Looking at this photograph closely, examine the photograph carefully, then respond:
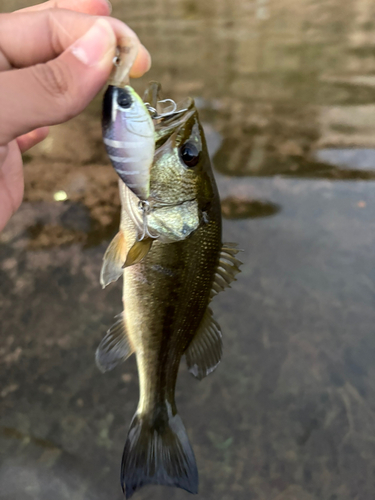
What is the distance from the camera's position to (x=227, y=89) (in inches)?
96.7

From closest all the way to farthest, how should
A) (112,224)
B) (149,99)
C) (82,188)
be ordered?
(149,99)
(112,224)
(82,188)

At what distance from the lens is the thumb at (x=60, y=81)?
1.89ft

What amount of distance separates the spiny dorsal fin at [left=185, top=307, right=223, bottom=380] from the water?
39 centimetres

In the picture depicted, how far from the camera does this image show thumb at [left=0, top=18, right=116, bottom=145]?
577 mm

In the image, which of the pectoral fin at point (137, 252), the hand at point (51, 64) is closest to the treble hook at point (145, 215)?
the pectoral fin at point (137, 252)

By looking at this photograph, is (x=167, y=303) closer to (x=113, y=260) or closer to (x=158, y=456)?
(x=113, y=260)

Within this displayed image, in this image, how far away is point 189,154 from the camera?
2.55 feet

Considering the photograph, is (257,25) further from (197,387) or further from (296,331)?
(197,387)

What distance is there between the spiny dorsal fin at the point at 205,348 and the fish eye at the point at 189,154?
0.46 meters

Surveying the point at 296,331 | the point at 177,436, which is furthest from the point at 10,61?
the point at 296,331

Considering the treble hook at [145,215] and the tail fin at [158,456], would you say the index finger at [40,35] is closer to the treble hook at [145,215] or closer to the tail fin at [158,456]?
the treble hook at [145,215]

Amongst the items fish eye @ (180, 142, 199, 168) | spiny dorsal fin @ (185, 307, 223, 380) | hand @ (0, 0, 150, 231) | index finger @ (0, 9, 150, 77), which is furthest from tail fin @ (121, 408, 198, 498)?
index finger @ (0, 9, 150, 77)

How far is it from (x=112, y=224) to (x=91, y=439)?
978 mm

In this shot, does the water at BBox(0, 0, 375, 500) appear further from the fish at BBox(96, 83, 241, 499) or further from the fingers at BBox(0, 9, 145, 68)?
the fingers at BBox(0, 9, 145, 68)
